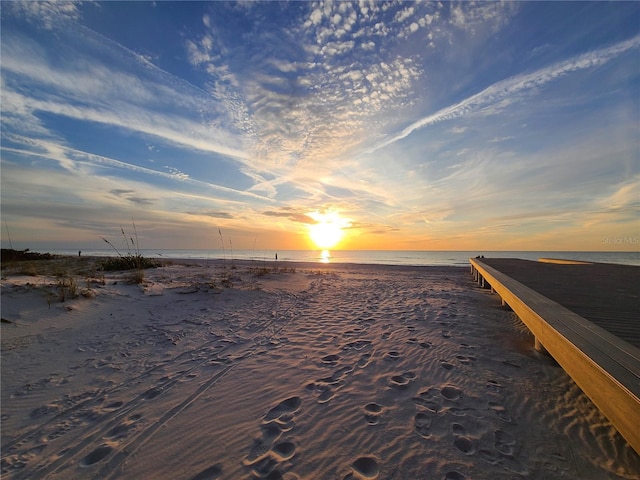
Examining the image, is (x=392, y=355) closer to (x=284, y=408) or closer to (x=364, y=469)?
(x=284, y=408)

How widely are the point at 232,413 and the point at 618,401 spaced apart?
10.1ft

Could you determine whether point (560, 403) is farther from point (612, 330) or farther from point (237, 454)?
point (237, 454)

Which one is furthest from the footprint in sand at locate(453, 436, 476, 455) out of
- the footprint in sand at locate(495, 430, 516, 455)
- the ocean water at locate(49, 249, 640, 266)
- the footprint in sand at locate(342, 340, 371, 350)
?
the ocean water at locate(49, 249, 640, 266)

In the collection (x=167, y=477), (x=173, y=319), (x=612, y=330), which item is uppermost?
(x=612, y=330)

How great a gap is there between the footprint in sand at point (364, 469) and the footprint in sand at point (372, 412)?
1.46ft

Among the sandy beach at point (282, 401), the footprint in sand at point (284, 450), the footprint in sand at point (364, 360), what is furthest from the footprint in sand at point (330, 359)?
the footprint in sand at point (284, 450)

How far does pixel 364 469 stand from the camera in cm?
212

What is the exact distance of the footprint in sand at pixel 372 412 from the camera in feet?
8.79

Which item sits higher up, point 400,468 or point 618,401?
point 618,401

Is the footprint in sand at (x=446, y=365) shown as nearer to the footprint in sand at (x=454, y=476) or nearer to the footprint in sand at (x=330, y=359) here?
the footprint in sand at (x=330, y=359)

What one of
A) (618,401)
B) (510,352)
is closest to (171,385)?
(618,401)

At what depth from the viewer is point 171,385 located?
3.41 m

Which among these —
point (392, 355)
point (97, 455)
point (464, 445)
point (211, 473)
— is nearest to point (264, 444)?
point (211, 473)

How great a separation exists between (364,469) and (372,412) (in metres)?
0.71
